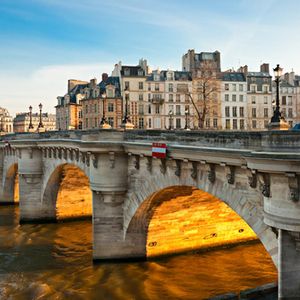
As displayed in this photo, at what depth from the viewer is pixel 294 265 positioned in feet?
40.1

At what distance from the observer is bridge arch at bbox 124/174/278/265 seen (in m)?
14.3

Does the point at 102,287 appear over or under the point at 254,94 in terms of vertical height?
under

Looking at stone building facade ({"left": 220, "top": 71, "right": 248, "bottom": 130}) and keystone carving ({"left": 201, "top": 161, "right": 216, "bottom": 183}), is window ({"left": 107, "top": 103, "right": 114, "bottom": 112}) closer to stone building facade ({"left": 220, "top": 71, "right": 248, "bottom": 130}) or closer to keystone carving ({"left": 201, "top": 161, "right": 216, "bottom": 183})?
stone building facade ({"left": 220, "top": 71, "right": 248, "bottom": 130})

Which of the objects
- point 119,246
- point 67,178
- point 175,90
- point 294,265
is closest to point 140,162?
→ point 119,246

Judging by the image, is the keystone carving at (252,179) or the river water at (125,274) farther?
the river water at (125,274)

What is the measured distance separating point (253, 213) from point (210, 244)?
1407cm

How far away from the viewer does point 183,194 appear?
24.1 metres

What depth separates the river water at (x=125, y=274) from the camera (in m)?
21.8

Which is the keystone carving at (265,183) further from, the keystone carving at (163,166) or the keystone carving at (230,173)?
the keystone carving at (163,166)

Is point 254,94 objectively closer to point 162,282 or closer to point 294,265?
point 162,282

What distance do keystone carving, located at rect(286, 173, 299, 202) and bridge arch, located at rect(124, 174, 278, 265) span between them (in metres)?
2.17

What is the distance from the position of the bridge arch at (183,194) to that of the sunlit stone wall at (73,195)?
576 inches

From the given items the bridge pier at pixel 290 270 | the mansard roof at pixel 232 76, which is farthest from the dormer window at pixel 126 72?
the bridge pier at pixel 290 270

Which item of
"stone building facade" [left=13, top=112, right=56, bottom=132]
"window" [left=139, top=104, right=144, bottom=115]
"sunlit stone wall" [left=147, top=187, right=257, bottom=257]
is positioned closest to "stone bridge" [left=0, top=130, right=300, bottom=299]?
"sunlit stone wall" [left=147, top=187, right=257, bottom=257]
